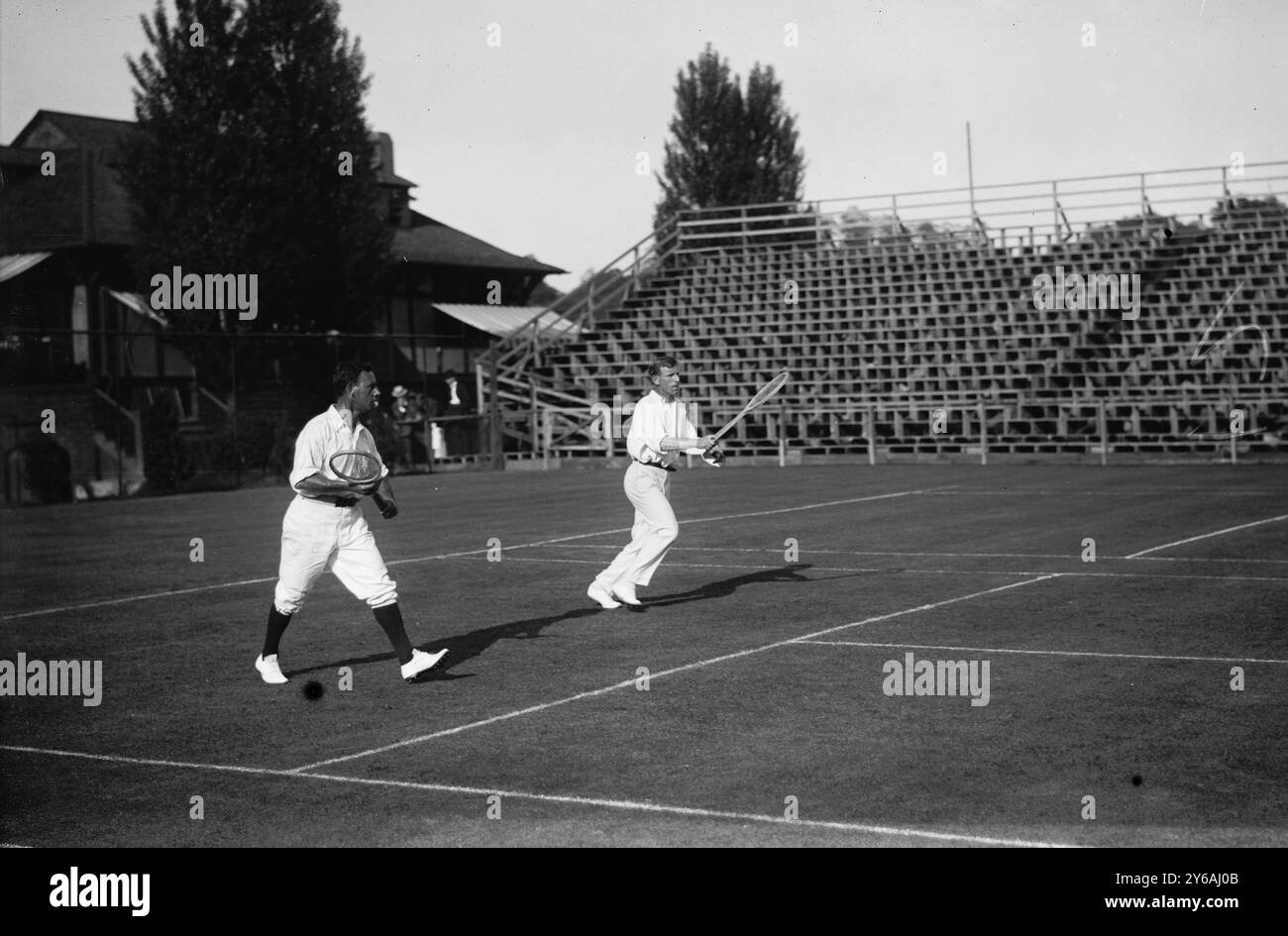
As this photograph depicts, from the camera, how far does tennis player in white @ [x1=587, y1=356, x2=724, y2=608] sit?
43.9 ft

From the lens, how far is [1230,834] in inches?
252

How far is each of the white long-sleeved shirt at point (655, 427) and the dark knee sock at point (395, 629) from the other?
378 centimetres

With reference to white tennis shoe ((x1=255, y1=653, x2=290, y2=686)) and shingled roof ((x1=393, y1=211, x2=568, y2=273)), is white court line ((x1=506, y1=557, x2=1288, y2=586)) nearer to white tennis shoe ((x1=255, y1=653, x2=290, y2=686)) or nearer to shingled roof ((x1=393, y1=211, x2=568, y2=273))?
white tennis shoe ((x1=255, y1=653, x2=290, y2=686))

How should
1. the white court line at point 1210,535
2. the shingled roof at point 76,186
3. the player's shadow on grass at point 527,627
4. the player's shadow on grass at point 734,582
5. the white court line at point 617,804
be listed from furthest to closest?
the shingled roof at point 76,186 → the white court line at point 1210,535 → the player's shadow on grass at point 734,582 → the player's shadow on grass at point 527,627 → the white court line at point 617,804

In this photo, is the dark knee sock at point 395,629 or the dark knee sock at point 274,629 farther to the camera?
the dark knee sock at point 274,629

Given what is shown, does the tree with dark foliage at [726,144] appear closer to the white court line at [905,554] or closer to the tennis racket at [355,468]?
the white court line at [905,554]

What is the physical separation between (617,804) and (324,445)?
12.7ft

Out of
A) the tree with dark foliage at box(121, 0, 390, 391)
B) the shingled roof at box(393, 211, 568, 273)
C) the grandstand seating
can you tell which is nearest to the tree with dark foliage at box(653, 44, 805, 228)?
the shingled roof at box(393, 211, 568, 273)

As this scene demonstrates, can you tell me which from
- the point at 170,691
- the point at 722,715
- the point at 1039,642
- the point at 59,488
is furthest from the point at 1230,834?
the point at 59,488

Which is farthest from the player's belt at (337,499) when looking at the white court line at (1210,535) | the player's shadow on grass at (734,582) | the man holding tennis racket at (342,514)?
the white court line at (1210,535)

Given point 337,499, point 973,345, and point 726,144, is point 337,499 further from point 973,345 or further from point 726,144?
point 726,144

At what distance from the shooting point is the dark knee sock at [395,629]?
10.1m

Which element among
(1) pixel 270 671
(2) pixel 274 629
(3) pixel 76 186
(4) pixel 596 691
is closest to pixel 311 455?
(2) pixel 274 629
